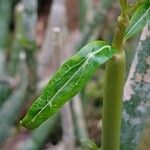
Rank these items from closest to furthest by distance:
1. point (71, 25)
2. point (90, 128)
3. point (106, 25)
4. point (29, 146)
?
1. point (29, 146)
2. point (90, 128)
3. point (106, 25)
4. point (71, 25)

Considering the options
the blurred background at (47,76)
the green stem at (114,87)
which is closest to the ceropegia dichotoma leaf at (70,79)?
the green stem at (114,87)

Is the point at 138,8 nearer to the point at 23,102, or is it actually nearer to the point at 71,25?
the point at 23,102

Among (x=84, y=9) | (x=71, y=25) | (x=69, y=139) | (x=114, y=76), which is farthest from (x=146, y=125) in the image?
(x=71, y=25)

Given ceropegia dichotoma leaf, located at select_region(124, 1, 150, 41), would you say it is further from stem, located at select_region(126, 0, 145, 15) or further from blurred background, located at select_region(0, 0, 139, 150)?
blurred background, located at select_region(0, 0, 139, 150)

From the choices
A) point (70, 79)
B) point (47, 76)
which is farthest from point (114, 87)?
point (47, 76)

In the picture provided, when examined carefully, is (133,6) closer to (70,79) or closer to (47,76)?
(70,79)

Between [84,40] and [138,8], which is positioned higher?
[138,8]

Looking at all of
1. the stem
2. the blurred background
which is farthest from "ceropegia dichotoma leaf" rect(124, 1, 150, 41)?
the blurred background
